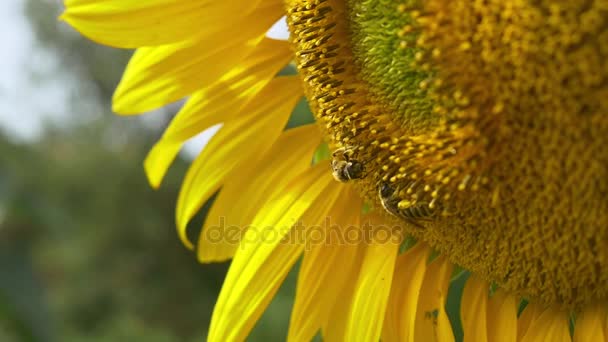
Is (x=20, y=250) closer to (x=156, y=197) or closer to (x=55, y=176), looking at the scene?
(x=156, y=197)

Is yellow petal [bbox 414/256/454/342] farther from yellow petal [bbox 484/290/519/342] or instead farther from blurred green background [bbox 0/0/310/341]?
blurred green background [bbox 0/0/310/341]

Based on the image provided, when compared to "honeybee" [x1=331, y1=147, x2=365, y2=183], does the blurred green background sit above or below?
below

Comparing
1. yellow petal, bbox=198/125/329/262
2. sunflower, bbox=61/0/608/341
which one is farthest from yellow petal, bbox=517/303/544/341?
yellow petal, bbox=198/125/329/262

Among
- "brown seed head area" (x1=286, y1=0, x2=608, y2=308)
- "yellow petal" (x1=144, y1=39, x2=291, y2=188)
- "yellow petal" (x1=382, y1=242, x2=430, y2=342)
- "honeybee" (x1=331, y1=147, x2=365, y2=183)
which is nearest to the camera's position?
"brown seed head area" (x1=286, y1=0, x2=608, y2=308)

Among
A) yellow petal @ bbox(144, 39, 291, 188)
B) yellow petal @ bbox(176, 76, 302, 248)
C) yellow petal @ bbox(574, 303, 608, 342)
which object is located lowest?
yellow petal @ bbox(574, 303, 608, 342)

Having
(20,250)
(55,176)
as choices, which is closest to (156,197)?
(55,176)

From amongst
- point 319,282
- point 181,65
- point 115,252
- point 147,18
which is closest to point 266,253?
point 319,282
